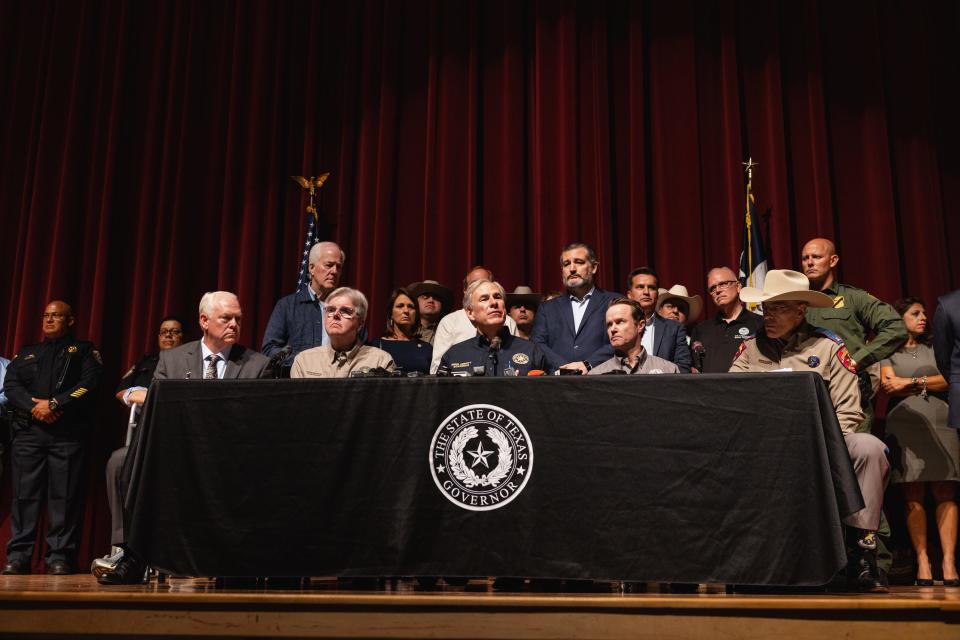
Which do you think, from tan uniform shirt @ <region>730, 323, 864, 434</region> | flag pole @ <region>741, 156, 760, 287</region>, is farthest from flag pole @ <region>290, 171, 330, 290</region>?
tan uniform shirt @ <region>730, 323, 864, 434</region>

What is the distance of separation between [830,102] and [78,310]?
6.04 metres

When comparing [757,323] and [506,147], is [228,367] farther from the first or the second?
[506,147]

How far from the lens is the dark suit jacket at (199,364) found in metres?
3.89

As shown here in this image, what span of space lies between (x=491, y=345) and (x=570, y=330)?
80 centimetres

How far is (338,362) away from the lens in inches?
153

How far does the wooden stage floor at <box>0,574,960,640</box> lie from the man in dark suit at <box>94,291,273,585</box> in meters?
1.18

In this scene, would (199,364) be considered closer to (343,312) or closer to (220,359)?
(220,359)

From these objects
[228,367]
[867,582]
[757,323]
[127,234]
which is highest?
[127,234]

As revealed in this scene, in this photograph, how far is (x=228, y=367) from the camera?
390cm

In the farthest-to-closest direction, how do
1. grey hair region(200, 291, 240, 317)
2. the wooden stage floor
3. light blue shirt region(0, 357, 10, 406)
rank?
1. light blue shirt region(0, 357, 10, 406)
2. grey hair region(200, 291, 240, 317)
3. the wooden stage floor

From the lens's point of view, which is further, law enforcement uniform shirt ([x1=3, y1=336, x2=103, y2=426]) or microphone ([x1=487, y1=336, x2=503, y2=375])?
law enforcement uniform shirt ([x1=3, y1=336, x2=103, y2=426])

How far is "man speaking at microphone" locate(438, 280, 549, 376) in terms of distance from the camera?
4.04m

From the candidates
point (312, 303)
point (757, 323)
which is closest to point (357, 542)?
point (312, 303)

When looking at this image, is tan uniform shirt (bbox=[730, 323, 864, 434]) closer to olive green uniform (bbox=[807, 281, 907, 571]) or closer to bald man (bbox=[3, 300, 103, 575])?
olive green uniform (bbox=[807, 281, 907, 571])
